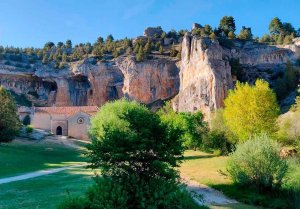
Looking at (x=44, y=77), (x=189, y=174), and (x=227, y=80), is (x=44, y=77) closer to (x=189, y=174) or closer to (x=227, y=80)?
(x=227, y=80)

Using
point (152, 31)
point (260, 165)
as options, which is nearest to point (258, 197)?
point (260, 165)

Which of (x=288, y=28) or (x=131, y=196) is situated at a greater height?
(x=288, y=28)

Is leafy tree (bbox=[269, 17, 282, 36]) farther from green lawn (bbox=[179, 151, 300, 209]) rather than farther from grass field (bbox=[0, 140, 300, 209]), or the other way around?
green lawn (bbox=[179, 151, 300, 209])

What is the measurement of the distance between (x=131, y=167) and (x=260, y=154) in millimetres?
12689

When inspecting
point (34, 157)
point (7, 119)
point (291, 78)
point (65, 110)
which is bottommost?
point (34, 157)

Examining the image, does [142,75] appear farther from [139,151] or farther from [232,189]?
[139,151]

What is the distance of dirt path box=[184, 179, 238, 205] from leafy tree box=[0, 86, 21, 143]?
30.2 meters

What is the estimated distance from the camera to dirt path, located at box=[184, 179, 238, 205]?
67.5ft

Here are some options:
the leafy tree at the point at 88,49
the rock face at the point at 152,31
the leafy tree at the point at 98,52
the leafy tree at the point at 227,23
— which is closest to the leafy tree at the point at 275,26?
the leafy tree at the point at 227,23

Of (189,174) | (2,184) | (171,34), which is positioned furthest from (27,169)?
(171,34)

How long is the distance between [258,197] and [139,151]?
11.8 m

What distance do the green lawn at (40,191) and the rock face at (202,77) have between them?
4789 centimetres

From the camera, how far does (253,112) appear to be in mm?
40469

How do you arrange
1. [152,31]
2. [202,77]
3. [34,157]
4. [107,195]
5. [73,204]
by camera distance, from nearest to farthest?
1. [73,204]
2. [107,195]
3. [34,157]
4. [202,77]
5. [152,31]
